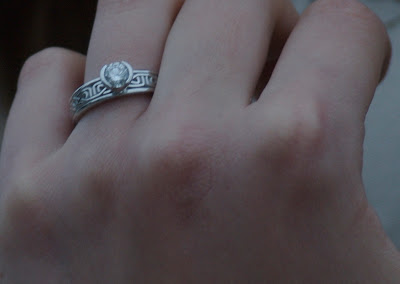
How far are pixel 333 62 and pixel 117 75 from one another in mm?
208

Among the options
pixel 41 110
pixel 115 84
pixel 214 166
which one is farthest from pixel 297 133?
pixel 41 110

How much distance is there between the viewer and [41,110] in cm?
67

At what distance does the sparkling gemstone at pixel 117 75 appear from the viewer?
1.86 ft

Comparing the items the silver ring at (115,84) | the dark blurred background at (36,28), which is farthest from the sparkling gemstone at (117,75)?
the dark blurred background at (36,28)

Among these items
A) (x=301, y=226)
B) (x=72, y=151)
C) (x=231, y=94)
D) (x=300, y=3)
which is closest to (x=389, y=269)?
(x=301, y=226)

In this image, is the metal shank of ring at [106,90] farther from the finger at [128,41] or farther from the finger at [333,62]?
the finger at [333,62]

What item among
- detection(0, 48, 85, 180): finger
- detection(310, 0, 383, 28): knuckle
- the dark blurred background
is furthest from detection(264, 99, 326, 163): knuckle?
the dark blurred background

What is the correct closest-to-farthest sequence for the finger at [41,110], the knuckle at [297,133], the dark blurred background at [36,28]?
the knuckle at [297,133] < the finger at [41,110] < the dark blurred background at [36,28]

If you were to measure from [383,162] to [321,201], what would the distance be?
0.42m

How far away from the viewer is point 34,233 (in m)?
0.61

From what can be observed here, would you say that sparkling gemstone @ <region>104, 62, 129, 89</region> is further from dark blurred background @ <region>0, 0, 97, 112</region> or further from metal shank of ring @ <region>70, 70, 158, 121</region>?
dark blurred background @ <region>0, 0, 97, 112</region>

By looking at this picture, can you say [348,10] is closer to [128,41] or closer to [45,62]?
[128,41]

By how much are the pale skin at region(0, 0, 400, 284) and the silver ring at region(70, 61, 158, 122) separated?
0.04 ft

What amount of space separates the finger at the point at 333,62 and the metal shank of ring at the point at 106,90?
0.12 meters
